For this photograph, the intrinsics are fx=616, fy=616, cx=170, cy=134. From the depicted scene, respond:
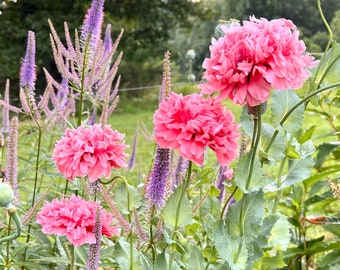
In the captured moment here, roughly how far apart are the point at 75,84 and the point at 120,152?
1.10 ft

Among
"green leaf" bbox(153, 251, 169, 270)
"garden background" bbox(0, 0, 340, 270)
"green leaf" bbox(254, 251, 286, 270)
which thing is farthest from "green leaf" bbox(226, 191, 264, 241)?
"green leaf" bbox(254, 251, 286, 270)

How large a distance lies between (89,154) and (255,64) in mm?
304

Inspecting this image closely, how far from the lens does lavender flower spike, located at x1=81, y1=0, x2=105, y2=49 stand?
125 centimetres

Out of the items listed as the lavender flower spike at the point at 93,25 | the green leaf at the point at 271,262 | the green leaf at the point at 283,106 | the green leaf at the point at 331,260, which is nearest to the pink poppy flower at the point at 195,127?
the green leaf at the point at 283,106

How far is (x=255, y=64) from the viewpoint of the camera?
816mm

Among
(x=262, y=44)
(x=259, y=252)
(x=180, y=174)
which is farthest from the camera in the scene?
(x=180, y=174)

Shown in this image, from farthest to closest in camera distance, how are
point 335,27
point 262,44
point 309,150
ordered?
1. point 335,27
2. point 309,150
3. point 262,44

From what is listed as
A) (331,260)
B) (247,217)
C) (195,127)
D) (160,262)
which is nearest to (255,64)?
(195,127)

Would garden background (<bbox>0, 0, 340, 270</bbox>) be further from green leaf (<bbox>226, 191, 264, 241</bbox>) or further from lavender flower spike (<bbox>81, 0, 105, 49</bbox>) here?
lavender flower spike (<bbox>81, 0, 105, 49</bbox>)

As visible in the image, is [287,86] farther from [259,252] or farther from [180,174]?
[180,174]

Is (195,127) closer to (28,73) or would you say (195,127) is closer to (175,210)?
(175,210)

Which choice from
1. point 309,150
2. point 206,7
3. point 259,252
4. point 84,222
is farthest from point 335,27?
point 206,7

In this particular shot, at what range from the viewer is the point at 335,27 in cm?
211

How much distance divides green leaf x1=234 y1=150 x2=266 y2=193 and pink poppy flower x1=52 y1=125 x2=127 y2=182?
0.62 feet
